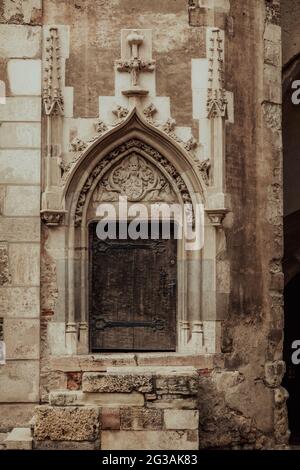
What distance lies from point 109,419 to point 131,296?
1939 millimetres

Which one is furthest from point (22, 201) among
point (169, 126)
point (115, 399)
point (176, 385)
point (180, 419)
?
point (180, 419)

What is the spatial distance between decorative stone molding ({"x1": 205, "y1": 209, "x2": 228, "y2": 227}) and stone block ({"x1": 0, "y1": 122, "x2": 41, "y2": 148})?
191 centimetres

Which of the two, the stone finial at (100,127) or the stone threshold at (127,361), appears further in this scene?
the stone finial at (100,127)

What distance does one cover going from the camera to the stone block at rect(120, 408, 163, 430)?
34.3 feet

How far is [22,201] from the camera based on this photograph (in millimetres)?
11961

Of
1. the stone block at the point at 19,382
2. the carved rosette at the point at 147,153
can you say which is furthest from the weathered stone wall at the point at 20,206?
the carved rosette at the point at 147,153

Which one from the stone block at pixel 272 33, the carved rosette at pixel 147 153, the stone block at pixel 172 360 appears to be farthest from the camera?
the stone block at pixel 272 33

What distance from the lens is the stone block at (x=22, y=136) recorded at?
39.4ft

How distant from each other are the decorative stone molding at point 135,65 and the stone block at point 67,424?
3.48 m

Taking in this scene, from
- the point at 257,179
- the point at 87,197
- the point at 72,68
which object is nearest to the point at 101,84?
the point at 72,68

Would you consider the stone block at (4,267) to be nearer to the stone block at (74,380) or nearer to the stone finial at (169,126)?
the stone block at (74,380)

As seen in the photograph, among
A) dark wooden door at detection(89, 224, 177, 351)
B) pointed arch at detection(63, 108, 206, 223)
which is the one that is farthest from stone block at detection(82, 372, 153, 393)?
pointed arch at detection(63, 108, 206, 223)

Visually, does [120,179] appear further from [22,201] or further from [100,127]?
[22,201]
